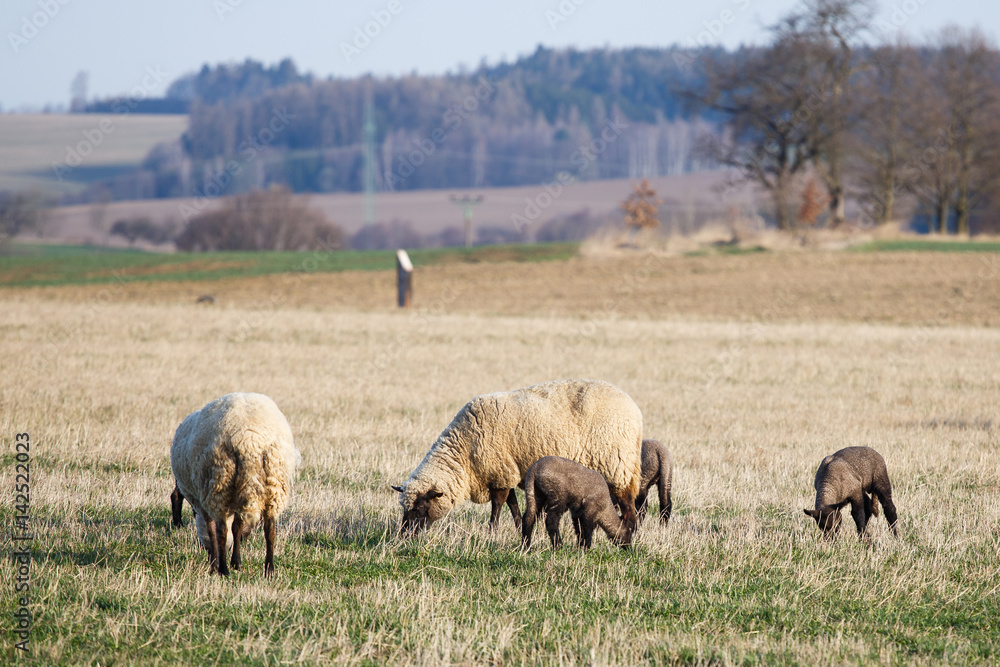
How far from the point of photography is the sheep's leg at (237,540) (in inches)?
226

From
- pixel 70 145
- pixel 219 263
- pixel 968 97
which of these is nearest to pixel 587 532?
pixel 219 263

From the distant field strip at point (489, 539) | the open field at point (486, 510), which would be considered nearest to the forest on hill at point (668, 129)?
the open field at point (486, 510)

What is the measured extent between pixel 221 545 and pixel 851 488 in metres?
4.89

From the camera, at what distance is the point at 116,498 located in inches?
293

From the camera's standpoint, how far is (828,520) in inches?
260

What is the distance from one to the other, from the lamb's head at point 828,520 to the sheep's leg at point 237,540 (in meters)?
4.34

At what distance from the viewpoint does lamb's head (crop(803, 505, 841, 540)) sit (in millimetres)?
6562

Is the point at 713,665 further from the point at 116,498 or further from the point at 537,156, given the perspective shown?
the point at 537,156

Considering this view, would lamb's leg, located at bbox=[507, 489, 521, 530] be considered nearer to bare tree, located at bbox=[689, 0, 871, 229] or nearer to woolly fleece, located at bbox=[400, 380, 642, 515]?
woolly fleece, located at bbox=[400, 380, 642, 515]

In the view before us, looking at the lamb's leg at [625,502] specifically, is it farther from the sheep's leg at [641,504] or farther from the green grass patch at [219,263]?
the green grass patch at [219,263]

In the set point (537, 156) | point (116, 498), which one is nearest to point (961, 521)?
point (116, 498)

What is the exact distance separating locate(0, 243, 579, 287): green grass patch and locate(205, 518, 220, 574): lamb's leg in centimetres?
3708

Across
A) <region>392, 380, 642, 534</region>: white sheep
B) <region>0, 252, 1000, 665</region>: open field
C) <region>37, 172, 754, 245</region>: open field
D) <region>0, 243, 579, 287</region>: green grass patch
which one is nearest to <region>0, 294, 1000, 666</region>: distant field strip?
<region>0, 252, 1000, 665</region>: open field

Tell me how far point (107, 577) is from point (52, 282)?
4051 cm
